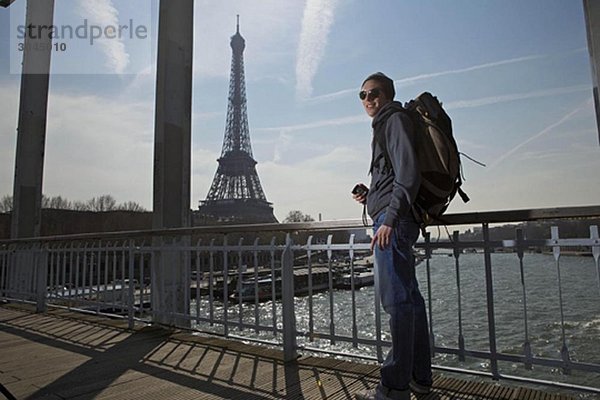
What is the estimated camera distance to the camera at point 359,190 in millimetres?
→ 1779

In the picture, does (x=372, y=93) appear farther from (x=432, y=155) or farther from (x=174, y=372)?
(x=174, y=372)

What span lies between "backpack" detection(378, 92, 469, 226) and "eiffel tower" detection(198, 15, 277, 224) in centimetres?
4062

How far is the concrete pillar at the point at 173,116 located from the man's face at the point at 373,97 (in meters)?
2.64

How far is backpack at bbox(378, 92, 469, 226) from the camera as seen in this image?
1451 mm

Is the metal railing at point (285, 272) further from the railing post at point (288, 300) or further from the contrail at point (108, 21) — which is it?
the contrail at point (108, 21)

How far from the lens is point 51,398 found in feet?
5.98

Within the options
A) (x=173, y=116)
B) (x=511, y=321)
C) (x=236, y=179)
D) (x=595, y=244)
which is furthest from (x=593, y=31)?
(x=236, y=179)

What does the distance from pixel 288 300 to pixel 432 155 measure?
1369 millimetres

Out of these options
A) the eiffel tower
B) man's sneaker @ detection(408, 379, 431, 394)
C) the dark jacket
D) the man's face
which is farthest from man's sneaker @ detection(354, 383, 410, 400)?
the eiffel tower

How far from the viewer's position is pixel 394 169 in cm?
146

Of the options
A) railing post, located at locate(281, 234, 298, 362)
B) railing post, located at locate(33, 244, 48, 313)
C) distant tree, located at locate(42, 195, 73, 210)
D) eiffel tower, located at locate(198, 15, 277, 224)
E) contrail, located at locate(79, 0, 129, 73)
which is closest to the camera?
railing post, located at locate(281, 234, 298, 362)

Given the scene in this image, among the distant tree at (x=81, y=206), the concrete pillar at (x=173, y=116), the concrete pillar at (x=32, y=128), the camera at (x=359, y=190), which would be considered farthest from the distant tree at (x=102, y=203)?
the camera at (x=359, y=190)

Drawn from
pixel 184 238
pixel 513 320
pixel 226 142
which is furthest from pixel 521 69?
pixel 226 142

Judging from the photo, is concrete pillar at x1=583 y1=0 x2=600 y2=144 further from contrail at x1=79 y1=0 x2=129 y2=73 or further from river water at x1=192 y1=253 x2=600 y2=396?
river water at x1=192 y1=253 x2=600 y2=396
